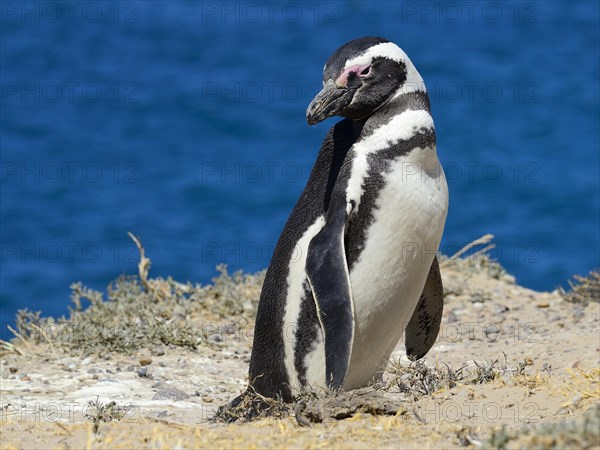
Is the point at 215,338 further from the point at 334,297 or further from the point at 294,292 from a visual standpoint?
the point at 334,297

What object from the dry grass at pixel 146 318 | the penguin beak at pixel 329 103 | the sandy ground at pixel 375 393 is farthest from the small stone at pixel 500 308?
the penguin beak at pixel 329 103

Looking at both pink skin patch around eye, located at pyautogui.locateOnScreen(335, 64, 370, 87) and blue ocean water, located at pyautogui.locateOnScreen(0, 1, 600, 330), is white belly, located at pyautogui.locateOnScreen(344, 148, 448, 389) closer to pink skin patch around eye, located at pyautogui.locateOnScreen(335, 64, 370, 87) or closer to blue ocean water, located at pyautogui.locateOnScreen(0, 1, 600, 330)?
Answer: pink skin patch around eye, located at pyautogui.locateOnScreen(335, 64, 370, 87)

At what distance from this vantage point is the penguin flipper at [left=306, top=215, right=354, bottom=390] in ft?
13.3

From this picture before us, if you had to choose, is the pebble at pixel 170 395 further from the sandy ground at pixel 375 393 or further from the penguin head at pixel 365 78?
the penguin head at pixel 365 78

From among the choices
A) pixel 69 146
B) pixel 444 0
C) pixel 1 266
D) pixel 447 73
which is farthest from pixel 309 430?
pixel 444 0

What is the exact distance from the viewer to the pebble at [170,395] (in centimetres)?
498

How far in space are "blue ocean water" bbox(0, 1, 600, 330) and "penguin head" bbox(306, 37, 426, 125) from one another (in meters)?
7.86

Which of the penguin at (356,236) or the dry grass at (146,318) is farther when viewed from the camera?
the dry grass at (146,318)

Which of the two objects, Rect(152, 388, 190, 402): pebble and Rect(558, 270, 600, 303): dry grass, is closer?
Rect(152, 388, 190, 402): pebble

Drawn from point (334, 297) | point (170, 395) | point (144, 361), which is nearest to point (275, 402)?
point (334, 297)

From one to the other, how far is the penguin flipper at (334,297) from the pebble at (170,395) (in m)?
1.18

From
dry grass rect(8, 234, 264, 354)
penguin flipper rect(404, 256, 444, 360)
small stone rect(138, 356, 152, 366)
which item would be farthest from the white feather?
dry grass rect(8, 234, 264, 354)

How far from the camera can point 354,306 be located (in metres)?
4.19

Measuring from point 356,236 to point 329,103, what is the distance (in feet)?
1.71
